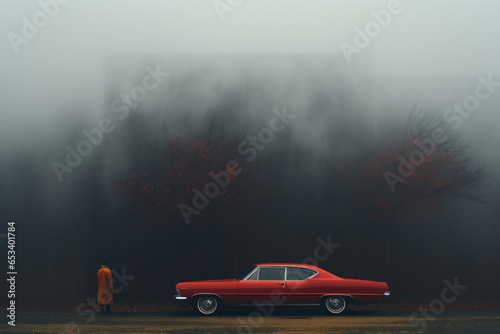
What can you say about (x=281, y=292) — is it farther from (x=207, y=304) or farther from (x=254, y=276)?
(x=207, y=304)

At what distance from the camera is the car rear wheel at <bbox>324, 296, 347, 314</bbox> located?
13117 mm

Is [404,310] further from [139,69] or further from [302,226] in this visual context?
[139,69]

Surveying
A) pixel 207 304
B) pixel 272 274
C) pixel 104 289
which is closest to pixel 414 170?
pixel 272 274

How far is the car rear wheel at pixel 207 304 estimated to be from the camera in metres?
13.1

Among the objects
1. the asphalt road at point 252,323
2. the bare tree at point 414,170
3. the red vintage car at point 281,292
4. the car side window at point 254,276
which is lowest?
the asphalt road at point 252,323

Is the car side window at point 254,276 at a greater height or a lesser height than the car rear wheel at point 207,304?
greater

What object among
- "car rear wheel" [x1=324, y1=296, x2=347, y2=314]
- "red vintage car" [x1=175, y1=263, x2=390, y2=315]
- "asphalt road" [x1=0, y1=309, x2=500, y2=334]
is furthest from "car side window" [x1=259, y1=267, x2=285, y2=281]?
"car rear wheel" [x1=324, y1=296, x2=347, y2=314]

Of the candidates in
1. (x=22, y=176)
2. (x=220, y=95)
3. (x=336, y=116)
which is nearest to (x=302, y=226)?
(x=336, y=116)

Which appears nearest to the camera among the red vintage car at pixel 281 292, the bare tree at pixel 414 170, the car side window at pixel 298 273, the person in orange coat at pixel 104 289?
the red vintage car at pixel 281 292

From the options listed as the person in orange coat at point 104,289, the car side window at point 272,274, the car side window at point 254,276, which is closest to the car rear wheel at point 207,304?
the car side window at point 254,276

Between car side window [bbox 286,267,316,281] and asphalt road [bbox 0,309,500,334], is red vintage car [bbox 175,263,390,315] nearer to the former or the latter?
car side window [bbox 286,267,316,281]

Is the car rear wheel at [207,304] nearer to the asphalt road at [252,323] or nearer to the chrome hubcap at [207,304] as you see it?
the chrome hubcap at [207,304]

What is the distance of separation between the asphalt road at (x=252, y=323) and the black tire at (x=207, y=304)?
0.19m

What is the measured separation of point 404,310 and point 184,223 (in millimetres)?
Result: 6511
